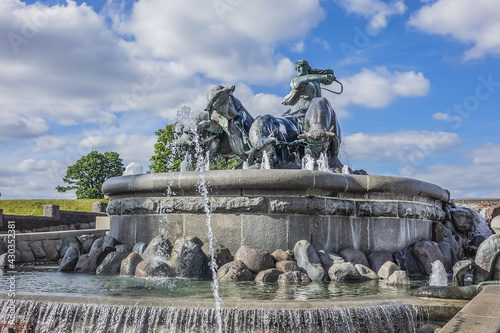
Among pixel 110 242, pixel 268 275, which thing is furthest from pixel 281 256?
pixel 110 242

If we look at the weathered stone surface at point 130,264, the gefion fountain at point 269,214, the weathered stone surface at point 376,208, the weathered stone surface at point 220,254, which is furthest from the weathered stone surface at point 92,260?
the weathered stone surface at point 376,208

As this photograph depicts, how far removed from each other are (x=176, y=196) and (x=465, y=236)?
22.0 feet

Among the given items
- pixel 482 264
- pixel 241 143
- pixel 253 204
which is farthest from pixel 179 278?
pixel 241 143

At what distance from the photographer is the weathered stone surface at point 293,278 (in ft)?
21.4

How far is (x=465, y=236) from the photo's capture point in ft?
35.6

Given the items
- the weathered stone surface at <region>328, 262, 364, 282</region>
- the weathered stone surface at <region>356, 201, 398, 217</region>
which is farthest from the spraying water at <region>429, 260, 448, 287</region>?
the weathered stone surface at <region>356, 201, 398, 217</region>

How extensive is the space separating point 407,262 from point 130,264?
14.8ft

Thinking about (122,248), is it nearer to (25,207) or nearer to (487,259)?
(487,259)

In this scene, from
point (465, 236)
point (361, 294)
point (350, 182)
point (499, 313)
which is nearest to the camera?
point (499, 313)

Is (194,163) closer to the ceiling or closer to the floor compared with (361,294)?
closer to the ceiling

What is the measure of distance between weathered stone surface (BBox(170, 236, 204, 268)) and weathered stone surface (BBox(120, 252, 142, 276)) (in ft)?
1.83

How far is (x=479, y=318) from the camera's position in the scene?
364 cm

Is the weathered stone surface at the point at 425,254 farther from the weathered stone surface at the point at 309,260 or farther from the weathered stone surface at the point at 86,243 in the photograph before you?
the weathered stone surface at the point at 86,243

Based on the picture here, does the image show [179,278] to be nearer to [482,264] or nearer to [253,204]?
[253,204]
